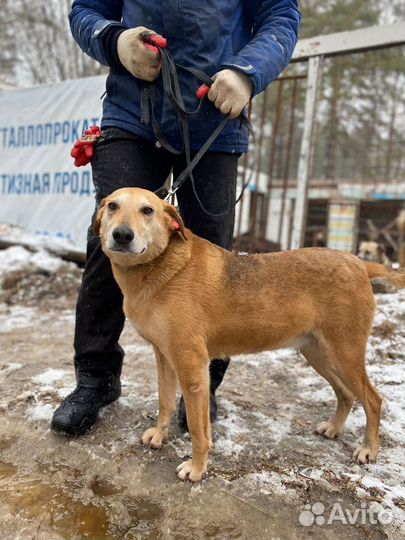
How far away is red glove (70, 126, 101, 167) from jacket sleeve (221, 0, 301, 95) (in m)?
0.85

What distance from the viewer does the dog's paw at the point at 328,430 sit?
2.72 m

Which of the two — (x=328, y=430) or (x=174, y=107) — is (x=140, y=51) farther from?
(x=328, y=430)

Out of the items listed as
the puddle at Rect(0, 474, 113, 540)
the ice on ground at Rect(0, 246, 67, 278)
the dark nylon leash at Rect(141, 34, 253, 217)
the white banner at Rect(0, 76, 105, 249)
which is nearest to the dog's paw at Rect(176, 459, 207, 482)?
the puddle at Rect(0, 474, 113, 540)

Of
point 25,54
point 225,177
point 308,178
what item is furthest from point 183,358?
point 25,54

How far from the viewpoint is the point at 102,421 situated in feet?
8.91

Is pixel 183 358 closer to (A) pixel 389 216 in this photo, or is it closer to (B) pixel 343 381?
(B) pixel 343 381

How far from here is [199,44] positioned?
246 cm

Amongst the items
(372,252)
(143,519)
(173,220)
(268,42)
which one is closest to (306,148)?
(372,252)

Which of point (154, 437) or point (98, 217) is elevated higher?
point (98, 217)

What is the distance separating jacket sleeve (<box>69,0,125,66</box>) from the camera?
243 cm

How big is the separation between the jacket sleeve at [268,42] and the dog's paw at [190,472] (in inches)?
75.0

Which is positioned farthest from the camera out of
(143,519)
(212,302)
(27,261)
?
(27,261)

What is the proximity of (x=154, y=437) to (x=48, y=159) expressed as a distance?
5854mm

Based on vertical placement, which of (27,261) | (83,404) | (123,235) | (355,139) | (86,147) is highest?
(355,139)
